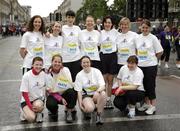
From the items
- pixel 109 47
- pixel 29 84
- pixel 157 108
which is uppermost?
pixel 109 47

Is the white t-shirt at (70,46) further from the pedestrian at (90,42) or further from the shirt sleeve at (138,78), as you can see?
the shirt sleeve at (138,78)

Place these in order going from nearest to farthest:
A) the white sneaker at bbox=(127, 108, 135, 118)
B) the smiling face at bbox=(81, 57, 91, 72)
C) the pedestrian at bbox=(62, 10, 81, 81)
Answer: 1. the smiling face at bbox=(81, 57, 91, 72)
2. the white sneaker at bbox=(127, 108, 135, 118)
3. the pedestrian at bbox=(62, 10, 81, 81)

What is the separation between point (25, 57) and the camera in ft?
27.0

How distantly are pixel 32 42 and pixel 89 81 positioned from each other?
136 centimetres

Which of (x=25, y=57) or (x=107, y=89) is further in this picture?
(x=107, y=89)

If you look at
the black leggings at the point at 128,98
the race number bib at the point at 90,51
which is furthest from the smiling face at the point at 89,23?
the black leggings at the point at 128,98

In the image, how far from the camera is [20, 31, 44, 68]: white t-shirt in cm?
816

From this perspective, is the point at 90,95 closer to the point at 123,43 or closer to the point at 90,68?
the point at 90,68

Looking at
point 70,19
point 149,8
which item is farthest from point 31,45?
point 149,8

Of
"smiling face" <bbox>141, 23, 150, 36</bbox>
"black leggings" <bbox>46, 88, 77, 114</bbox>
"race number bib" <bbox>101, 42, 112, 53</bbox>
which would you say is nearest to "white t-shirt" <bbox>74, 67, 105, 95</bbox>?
"black leggings" <bbox>46, 88, 77, 114</bbox>

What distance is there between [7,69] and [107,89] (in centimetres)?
885

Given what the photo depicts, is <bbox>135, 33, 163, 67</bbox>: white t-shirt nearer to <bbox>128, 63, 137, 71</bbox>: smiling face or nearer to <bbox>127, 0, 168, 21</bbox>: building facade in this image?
<bbox>128, 63, 137, 71</bbox>: smiling face

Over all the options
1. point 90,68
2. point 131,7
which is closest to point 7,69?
point 131,7

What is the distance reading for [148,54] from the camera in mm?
8375
